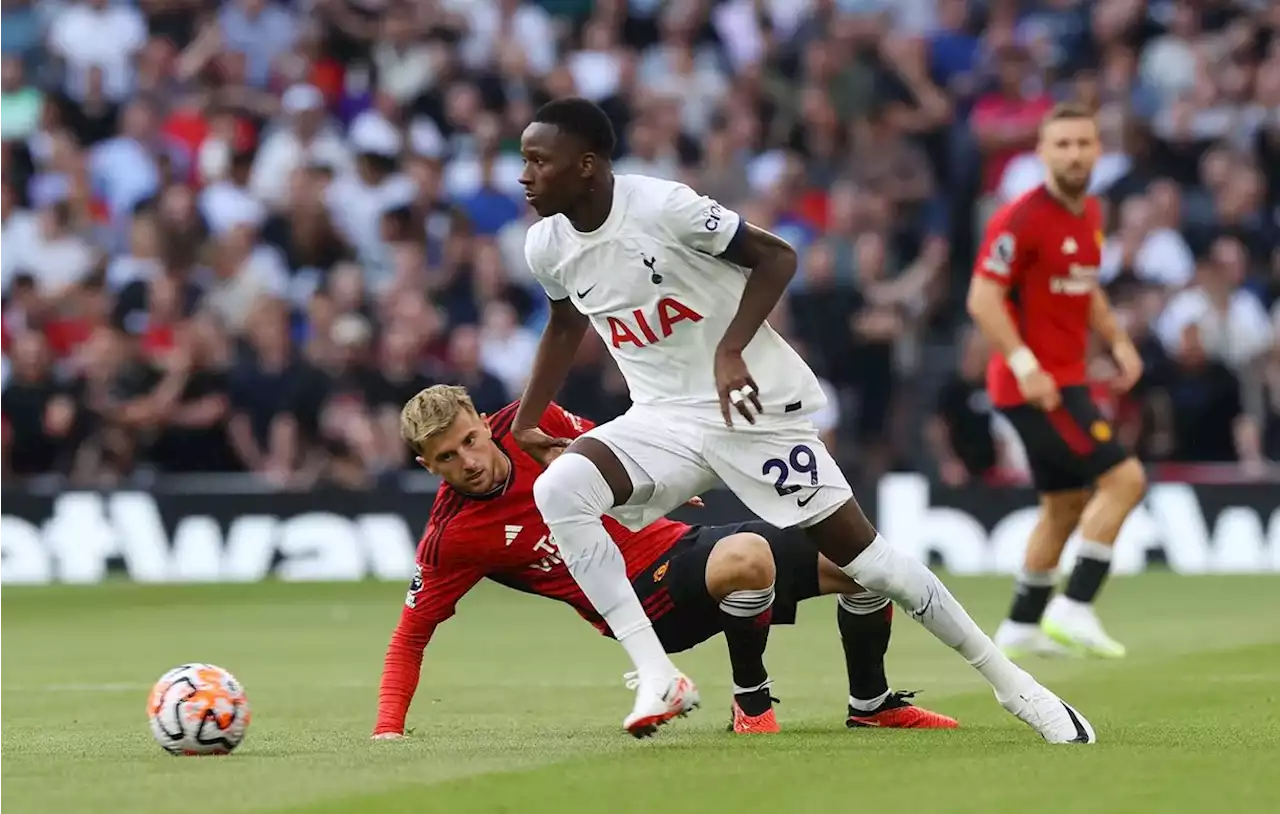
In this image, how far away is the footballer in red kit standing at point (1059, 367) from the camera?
11.7 metres

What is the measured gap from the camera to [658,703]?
275 inches

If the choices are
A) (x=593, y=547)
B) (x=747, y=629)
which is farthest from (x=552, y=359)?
(x=747, y=629)

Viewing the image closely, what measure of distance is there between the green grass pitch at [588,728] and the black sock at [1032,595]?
486 mm

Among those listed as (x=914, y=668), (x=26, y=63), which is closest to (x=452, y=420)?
(x=914, y=668)

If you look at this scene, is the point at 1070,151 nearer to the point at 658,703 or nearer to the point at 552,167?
the point at 552,167

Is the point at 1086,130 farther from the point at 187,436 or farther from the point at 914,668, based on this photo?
the point at 187,436

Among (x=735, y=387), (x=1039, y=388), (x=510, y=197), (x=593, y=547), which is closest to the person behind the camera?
(x=735, y=387)

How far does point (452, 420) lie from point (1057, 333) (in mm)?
5067

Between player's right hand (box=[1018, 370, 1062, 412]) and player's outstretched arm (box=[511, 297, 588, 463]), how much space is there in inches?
158

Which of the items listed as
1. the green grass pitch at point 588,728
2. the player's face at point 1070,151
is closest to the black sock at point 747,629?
the green grass pitch at point 588,728

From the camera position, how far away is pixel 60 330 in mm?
19672

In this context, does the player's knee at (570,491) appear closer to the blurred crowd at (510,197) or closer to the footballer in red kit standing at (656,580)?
the footballer in red kit standing at (656,580)

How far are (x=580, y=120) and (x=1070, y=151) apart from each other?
5067mm

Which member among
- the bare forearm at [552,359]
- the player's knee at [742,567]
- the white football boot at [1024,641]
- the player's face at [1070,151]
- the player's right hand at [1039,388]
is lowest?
the white football boot at [1024,641]
